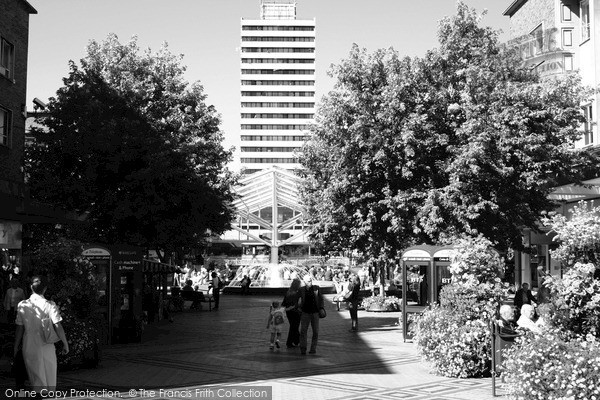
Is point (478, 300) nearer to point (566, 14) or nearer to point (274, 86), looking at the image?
point (566, 14)

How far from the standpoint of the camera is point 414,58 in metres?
25.0

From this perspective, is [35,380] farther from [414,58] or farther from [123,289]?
[414,58]

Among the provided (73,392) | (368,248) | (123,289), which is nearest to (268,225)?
(368,248)

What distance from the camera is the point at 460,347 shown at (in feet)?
43.5

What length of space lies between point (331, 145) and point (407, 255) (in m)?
7.27

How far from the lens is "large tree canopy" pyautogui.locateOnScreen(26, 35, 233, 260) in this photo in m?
25.5

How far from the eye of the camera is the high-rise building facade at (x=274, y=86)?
6009 inches

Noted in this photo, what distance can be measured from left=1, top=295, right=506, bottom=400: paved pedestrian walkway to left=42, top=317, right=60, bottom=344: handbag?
1.48 metres

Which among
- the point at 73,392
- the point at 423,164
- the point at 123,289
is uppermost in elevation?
the point at 423,164

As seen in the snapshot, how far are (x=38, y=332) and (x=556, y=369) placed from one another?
6641 millimetres

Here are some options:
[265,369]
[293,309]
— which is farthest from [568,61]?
[265,369]

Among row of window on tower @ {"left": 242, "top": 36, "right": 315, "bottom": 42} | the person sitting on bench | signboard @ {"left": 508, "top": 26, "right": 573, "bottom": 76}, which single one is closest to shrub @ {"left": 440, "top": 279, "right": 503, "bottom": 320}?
signboard @ {"left": 508, "top": 26, "right": 573, "bottom": 76}

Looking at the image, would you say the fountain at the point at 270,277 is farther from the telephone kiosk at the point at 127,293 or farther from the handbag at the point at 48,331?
the handbag at the point at 48,331

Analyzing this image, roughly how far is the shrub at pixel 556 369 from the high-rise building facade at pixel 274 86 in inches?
5570
